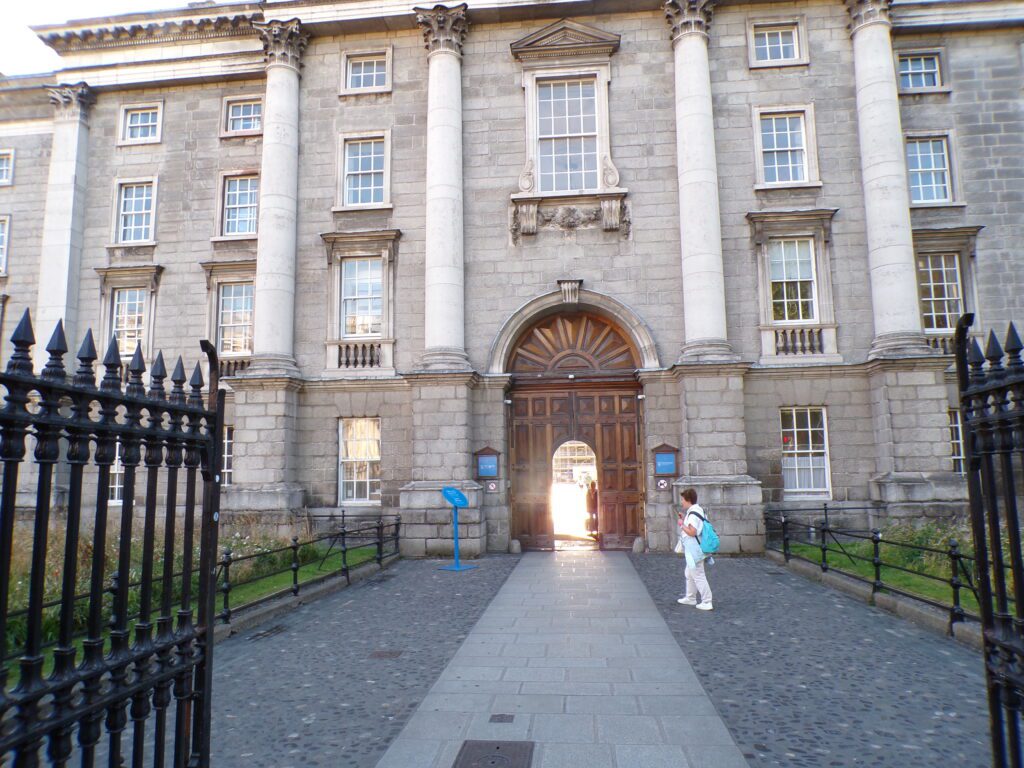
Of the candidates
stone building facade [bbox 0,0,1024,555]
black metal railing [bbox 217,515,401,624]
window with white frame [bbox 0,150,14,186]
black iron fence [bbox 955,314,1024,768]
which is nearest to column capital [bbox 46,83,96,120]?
window with white frame [bbox 0,150,14,186]

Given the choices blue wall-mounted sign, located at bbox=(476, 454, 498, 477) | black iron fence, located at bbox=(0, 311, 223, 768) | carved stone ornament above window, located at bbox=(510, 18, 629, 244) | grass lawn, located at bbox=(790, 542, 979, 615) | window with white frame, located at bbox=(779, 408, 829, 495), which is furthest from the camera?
carved stone ornament above window, located at bbox=(510, 18, 629, 244)

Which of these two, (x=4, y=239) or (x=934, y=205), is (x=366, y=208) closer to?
(x=4, y=239)

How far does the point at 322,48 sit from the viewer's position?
1956cm

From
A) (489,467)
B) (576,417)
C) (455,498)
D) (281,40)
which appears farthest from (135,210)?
(576,417)

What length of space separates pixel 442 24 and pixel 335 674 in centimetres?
1755

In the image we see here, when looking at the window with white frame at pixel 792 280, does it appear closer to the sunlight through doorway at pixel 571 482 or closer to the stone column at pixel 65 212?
the sunlight through doorway at pixel 571 482

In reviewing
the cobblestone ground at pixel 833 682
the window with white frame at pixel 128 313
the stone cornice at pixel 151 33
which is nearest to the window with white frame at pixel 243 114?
the stone cornice at pixel 151 33

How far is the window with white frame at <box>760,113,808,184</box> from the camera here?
18219 millimetres

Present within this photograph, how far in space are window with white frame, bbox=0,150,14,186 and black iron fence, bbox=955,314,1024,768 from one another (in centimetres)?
2931

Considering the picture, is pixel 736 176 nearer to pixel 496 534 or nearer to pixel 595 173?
pixel 595 173

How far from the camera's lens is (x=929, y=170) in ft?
61.9

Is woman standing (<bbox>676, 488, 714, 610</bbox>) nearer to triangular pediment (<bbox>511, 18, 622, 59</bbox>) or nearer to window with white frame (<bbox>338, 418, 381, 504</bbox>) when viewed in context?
window with white frame (<bbox>338, 418, 381, 504</bbox>)

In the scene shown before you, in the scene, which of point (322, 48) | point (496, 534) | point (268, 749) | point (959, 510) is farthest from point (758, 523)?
point (322, 48)

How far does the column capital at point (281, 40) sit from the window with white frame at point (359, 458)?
11020 mm
